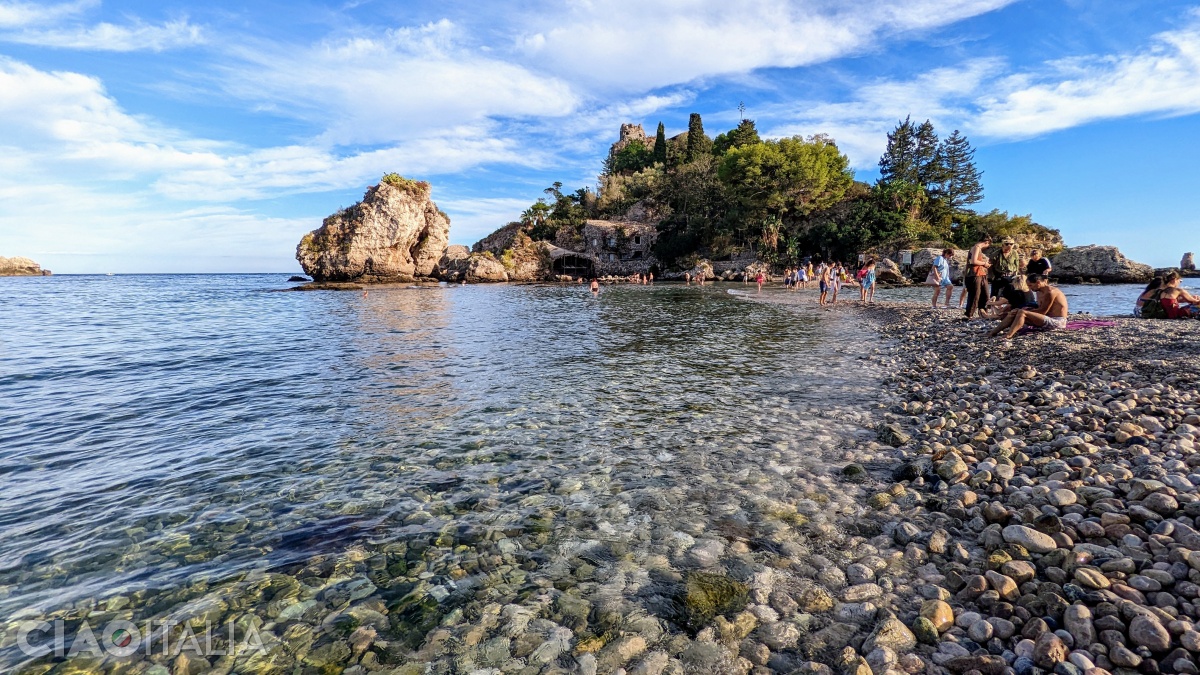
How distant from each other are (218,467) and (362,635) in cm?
487

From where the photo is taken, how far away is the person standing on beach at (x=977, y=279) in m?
17.0

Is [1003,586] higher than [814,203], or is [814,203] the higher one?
[814,203]

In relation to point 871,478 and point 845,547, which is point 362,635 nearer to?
point 845,547

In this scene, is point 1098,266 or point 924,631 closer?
point 924,631

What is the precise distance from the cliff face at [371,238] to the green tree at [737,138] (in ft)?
193

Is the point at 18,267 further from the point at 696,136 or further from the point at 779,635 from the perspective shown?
the point at 779,635

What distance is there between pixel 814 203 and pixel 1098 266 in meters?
32.2

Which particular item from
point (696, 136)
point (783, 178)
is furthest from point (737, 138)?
point (783, 178)

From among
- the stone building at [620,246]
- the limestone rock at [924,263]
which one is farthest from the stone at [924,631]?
the stone building at [620,246]

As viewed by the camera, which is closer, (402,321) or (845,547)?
(845,547)

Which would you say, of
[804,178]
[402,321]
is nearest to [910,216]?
[804,178]

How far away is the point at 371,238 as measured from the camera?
227 ft

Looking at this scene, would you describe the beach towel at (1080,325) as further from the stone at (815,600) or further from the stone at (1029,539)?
the stone at (815,600)

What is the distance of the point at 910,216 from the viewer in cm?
6875
